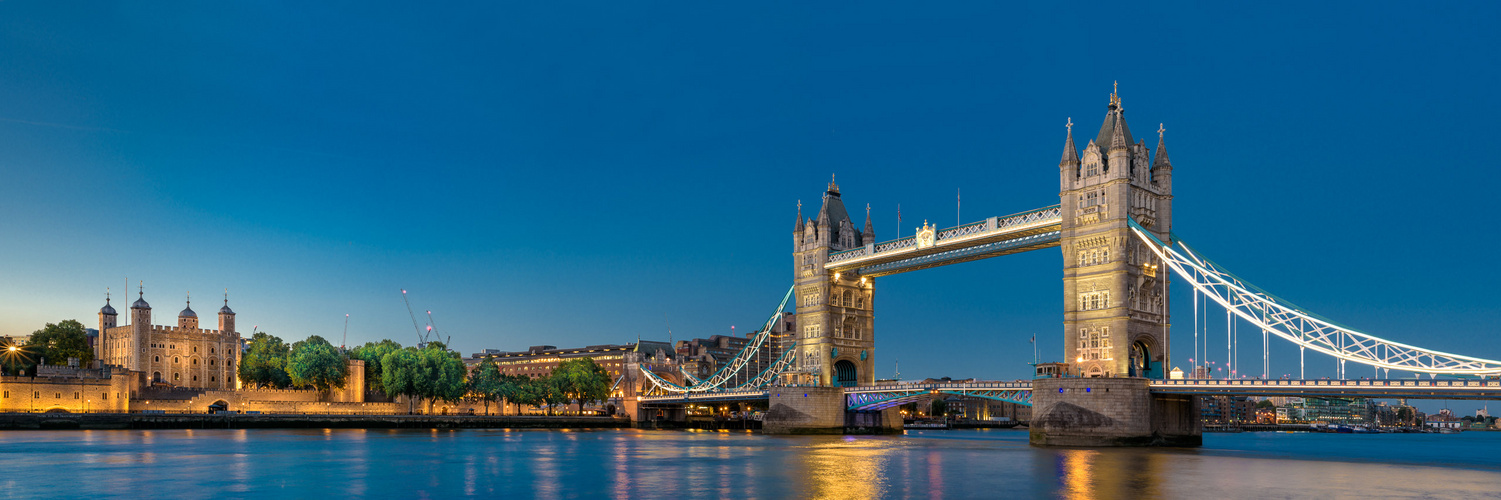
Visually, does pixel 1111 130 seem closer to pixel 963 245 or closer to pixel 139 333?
pixel 963 245

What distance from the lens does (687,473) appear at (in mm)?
42375

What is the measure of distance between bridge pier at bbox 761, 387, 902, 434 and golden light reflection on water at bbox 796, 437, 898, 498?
13.8 metres

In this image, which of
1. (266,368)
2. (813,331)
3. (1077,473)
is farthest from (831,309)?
(266,368)

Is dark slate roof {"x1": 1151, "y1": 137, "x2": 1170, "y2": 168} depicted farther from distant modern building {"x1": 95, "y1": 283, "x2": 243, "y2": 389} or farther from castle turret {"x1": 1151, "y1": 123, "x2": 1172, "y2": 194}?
distant modern building {"x1": 95, "y1": 283, "x2": 243, "y2": 389}

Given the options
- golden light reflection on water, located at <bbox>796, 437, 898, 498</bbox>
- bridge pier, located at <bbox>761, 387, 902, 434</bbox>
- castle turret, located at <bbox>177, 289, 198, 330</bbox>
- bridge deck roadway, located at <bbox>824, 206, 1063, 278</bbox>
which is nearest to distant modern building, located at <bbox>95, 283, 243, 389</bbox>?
castle turret, located at <bbox>177, 289, 198, 330</bbox>

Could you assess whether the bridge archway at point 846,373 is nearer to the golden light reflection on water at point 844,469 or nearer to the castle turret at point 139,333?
the golden light reflection on water at point 844,469

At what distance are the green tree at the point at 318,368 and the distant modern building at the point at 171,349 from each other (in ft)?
69.1

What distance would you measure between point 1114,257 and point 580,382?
3013 inches

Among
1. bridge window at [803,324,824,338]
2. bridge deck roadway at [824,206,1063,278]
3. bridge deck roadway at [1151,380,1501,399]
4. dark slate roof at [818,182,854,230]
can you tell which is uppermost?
dark slate roof at [818,182,854,230]

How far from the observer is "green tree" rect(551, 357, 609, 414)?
125m

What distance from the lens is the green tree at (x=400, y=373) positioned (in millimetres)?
101875

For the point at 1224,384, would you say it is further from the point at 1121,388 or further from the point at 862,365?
the point at 862,365

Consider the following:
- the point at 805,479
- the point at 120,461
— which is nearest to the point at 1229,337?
the point at 805,479

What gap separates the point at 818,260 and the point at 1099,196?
2878 cm
